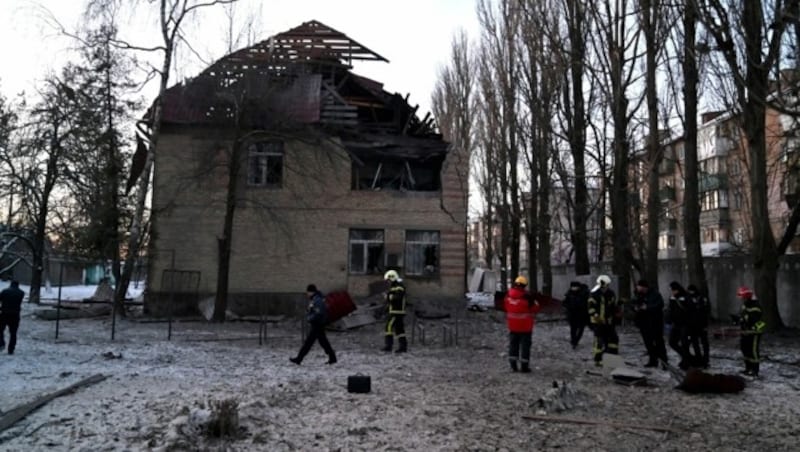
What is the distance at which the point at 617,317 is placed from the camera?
12336 mm

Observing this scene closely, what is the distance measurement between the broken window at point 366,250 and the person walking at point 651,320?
13492mm

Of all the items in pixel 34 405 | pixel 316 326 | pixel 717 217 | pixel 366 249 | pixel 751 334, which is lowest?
pixel 34 405

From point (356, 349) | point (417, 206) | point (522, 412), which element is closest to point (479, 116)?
point (417, 206)

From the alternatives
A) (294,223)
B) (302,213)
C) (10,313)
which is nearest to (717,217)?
(302,213)

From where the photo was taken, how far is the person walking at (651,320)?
11.6m

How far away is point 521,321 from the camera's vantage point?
36.4ft

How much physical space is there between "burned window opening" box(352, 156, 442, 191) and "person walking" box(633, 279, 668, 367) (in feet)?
45.8

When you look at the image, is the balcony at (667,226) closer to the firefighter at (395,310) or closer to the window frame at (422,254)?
the window frame at (422,254)

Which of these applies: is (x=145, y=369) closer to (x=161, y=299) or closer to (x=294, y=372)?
(x=294, y=372)

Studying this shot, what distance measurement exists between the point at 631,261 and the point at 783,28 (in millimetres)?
11006

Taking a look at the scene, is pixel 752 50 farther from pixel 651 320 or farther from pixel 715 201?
pixel 715 201

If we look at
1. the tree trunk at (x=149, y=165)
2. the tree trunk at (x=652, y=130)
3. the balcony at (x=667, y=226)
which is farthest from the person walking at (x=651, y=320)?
the balcony at (x=667, y=226)

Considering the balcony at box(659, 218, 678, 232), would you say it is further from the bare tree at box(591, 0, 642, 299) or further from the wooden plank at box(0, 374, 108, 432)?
the wooden plank at box(0, 374, 108, 432)

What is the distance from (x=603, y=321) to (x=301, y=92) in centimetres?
1679
